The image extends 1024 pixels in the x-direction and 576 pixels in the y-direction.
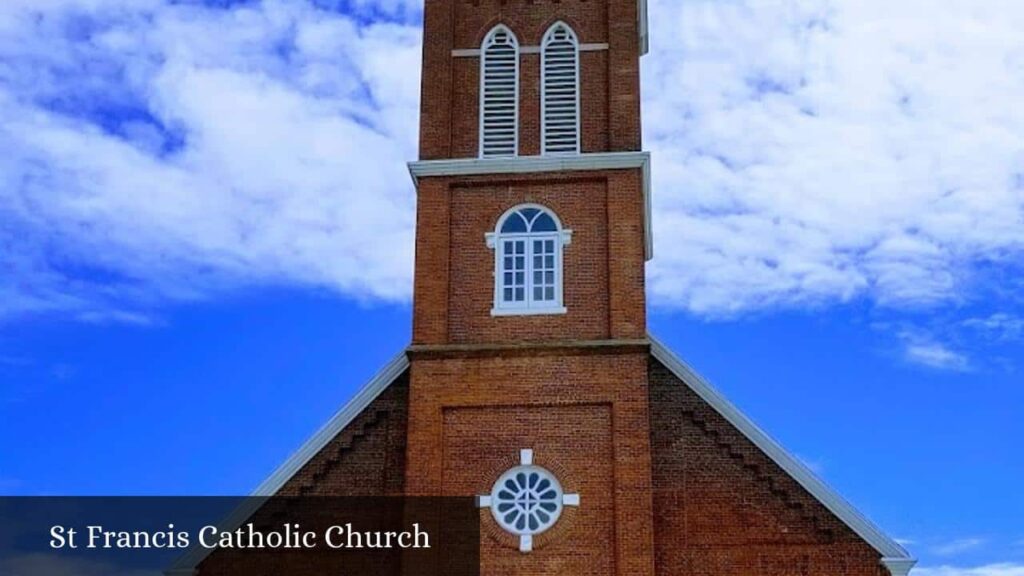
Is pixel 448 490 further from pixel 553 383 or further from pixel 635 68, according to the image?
pixel 635 68

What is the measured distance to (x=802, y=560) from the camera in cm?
2005

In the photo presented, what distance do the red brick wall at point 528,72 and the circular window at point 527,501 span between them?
18.0 feet

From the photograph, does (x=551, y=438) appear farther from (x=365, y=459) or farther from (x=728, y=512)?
(x=365, y=459)

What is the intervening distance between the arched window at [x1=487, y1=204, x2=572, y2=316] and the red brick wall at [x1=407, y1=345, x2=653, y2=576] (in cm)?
90

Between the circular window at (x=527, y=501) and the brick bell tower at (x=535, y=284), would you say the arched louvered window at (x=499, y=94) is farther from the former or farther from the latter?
the circular window at (x=527, y=501)

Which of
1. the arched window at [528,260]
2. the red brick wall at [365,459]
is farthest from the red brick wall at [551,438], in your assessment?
the red brick wall at [365,459]

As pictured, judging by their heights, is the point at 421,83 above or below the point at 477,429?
above

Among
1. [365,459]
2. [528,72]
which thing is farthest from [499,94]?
[365,459]

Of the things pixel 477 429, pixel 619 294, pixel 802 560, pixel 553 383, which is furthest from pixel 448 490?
pixel 802 560

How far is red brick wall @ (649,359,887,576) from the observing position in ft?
65.8

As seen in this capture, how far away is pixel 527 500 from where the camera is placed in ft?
65.4

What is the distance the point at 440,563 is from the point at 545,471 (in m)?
2.08

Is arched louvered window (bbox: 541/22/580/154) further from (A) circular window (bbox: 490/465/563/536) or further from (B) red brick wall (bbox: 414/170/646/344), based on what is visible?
(A) circular window (bbox: 490/465/563/536)

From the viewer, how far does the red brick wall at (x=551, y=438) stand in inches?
771
